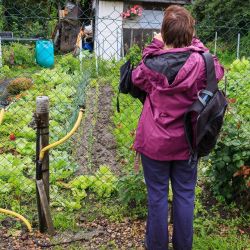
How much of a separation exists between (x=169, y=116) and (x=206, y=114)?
0.21 meters

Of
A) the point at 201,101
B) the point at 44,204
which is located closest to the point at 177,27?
the point at 201,101

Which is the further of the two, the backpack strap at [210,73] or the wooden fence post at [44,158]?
the wooden fence post at [44,158]

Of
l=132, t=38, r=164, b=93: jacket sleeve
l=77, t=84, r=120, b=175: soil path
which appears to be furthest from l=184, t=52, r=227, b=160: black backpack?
l=77, t=84, r=120, b=175: soil path

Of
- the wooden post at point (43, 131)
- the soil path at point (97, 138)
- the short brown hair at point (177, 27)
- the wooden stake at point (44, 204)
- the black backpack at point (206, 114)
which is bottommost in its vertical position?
the soil path at point (97, 138)

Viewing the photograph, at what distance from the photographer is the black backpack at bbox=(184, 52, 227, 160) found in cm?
226

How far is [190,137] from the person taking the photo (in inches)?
91.9

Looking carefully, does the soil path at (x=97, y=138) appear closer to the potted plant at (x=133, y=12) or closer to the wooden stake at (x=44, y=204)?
the wooden stake at (x=44, y=204)

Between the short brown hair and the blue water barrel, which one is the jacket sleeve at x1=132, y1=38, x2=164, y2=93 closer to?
the short brown hair

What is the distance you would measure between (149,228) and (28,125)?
11.5 ft

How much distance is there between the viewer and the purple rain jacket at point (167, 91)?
2246 mm

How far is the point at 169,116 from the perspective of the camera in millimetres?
2334

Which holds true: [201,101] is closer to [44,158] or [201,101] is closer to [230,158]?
[230,158]

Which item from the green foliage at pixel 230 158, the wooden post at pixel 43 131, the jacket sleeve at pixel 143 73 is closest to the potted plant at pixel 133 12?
the green foliage at pixel 230 158

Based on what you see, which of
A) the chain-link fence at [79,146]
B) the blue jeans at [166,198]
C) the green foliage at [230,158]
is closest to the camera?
the blue jeans at [166,198]
